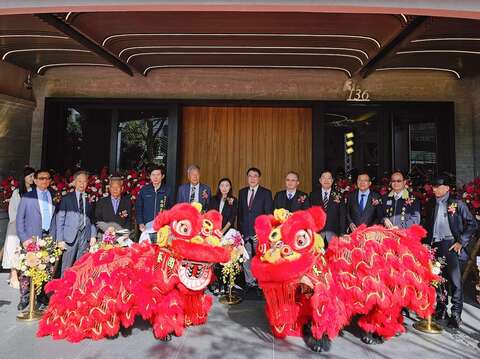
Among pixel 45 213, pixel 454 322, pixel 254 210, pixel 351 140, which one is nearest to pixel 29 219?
pixel 45 213

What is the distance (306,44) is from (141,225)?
3778 mm

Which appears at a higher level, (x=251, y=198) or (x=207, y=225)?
(x=251, y=198)

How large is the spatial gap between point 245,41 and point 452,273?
4.25 m

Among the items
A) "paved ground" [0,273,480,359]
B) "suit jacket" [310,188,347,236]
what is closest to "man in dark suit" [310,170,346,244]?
"suit jacket" [310,188,347,236]

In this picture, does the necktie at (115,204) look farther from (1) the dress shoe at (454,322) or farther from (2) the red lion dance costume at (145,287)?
(1) the dress shoe at (454,322)

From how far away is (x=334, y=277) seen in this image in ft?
11.9

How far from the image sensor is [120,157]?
754 centimetres

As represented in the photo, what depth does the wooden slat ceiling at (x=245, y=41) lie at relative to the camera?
4.62 meters

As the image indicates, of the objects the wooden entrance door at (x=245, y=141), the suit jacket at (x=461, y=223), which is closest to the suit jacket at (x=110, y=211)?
the wooden entrance door at (x=245, y=141)

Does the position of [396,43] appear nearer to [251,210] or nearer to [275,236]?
[251,210]

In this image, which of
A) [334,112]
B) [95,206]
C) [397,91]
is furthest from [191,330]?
[397,91]

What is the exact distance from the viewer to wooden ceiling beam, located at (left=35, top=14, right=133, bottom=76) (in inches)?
174

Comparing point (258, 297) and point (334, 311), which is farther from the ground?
point (334, 311)

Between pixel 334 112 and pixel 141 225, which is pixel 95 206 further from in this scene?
pixel 334 112
